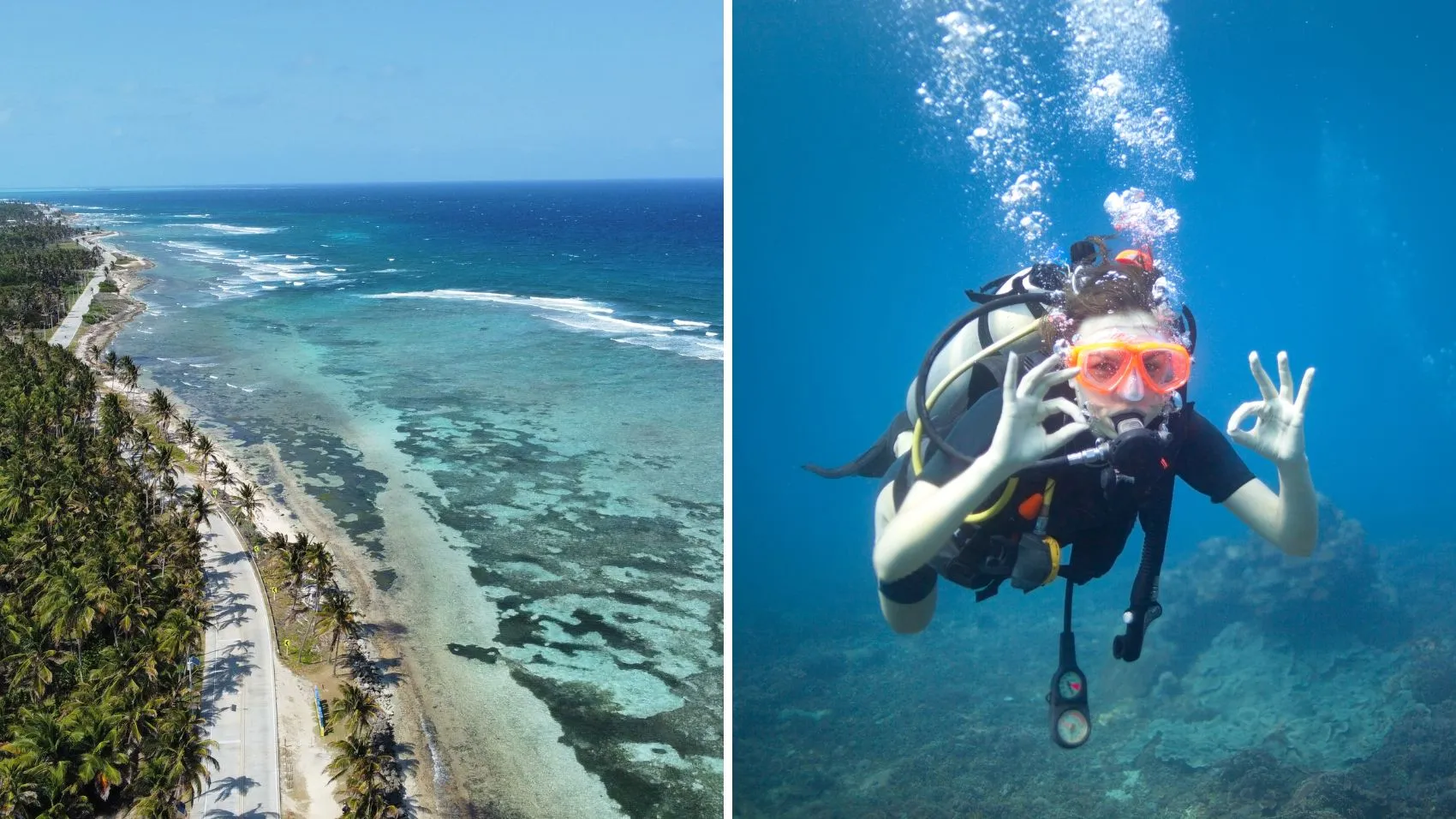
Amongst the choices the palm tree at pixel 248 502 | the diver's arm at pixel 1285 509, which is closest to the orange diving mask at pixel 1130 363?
the diver's arm at pixel 1285 509

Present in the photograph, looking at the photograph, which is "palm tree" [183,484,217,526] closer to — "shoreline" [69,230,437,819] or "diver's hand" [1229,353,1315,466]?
"shoreline" [69,230,437,819]

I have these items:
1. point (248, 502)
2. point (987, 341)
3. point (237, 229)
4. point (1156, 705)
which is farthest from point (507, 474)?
point (237, 229)

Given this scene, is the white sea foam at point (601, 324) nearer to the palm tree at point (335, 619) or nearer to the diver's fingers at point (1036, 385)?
the palm tree at point (335, 619)

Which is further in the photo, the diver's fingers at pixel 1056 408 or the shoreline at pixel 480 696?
the shoreline at pixel 480 696

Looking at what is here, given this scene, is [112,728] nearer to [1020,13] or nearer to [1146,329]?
[1146,329]

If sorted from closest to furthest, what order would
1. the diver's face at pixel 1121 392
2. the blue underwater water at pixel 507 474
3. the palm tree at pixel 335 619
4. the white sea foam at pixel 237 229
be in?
the diver's face at pixel 1121 392, the blue underwater water at pixel 507 474, the palm tree at pixel 335 619, the white sea foam at pixel 237 229
